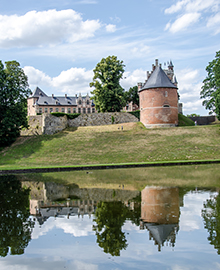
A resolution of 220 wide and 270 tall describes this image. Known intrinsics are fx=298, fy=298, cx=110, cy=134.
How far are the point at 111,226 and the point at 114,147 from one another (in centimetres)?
2788

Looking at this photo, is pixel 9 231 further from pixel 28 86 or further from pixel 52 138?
pixel 28 86

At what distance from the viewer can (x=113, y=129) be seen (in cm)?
4609

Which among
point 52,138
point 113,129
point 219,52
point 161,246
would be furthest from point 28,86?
point 161,246

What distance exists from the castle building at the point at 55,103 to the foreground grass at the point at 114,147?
40.9 m

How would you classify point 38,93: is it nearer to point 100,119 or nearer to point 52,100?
point 52,100

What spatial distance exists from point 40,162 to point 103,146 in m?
8.16

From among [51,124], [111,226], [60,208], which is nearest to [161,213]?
[111,226]

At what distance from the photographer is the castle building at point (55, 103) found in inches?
3322

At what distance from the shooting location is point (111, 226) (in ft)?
30.2

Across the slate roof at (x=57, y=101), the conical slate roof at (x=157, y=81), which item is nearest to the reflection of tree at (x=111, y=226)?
the conical slate roof at (x=157, y=81)

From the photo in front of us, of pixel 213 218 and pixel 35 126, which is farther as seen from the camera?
pixel 35 126

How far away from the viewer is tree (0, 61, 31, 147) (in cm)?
4272

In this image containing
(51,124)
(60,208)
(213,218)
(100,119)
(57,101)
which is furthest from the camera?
(57,101)

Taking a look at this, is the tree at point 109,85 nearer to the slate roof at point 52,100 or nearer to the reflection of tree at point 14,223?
the slate roof at point 52,100
